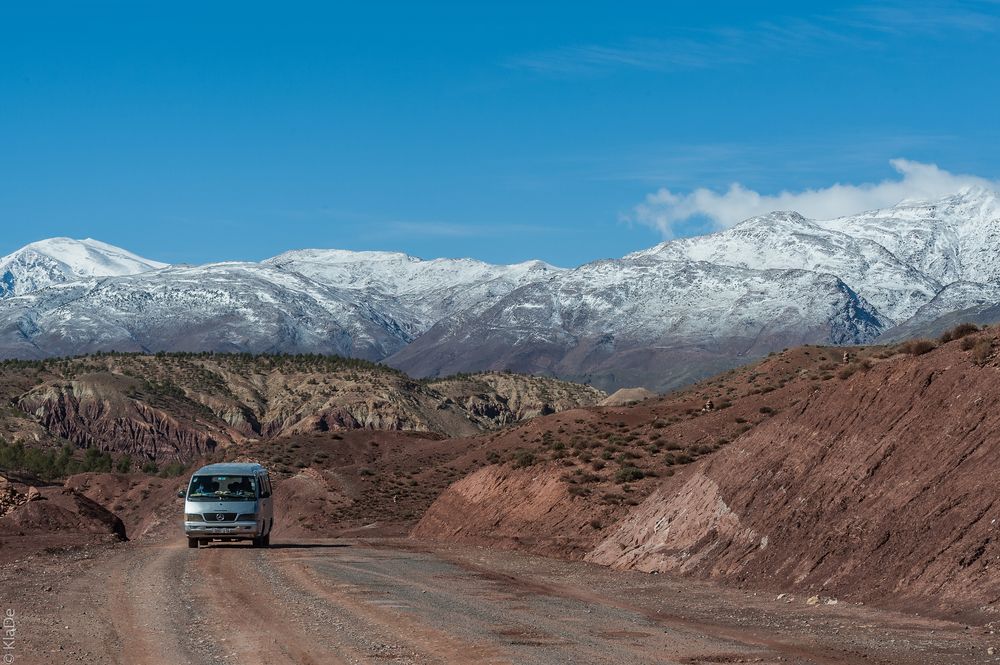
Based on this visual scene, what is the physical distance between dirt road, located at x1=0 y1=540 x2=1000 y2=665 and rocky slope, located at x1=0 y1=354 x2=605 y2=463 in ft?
333

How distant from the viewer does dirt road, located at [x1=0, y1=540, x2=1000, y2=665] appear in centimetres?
1775

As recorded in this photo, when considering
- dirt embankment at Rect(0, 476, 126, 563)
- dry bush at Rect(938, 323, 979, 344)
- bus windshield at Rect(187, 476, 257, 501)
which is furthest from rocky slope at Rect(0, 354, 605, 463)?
dry bush at Rect(938, 323, 979, 344)

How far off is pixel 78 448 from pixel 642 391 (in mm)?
62154

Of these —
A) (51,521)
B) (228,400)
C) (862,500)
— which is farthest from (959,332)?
(228,400)

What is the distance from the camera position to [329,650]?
17.7 metres

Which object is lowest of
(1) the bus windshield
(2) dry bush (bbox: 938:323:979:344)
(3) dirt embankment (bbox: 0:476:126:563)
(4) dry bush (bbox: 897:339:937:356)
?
(3) dirt embankment (bbox: 0:476:126:563)

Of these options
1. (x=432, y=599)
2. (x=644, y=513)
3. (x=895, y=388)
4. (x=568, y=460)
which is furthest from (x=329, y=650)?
(x=568, y=460)

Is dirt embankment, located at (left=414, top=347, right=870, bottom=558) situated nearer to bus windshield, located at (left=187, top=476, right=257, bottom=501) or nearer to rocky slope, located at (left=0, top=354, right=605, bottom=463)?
bus windshield, located at (left=187, top=476, right=257, bottom=501)

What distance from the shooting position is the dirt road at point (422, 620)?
17.8 metres

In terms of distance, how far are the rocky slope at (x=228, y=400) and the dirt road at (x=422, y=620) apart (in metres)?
101

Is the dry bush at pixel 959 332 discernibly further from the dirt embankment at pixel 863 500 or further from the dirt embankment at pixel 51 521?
the dirt embankment at pixel 51 521

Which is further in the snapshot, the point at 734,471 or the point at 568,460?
the point at 568,460

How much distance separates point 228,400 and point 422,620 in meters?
143

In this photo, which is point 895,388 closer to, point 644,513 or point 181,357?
point 644,513
